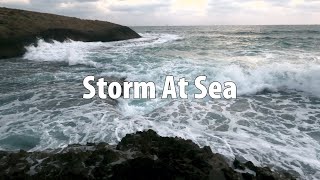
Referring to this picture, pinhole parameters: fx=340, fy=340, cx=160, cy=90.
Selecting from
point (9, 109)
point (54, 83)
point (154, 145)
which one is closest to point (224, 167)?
point (154, 145)

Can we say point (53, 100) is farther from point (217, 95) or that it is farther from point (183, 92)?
point (217, 95)

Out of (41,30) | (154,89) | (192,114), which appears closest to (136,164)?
(192,114)

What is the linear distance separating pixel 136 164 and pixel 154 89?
8119 mm

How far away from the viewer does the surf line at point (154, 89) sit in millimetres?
11797

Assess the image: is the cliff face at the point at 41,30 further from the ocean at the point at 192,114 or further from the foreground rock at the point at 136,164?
the foreground rock at the point at 136,164

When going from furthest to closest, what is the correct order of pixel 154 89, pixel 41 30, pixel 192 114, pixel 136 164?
1. pixel 41 30
2. pixel 154 89
3. pixel 192 114
4. pixel 136 164

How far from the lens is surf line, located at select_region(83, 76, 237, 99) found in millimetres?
11797

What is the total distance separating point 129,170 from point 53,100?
22.5ft

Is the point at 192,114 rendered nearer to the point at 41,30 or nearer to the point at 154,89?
the point at 154,89

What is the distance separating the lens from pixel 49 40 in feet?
102

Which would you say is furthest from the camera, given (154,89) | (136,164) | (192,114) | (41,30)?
(41,30)

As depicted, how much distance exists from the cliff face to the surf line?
1280 centimetres

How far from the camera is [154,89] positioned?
12.9m

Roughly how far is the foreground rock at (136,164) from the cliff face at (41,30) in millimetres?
19590
